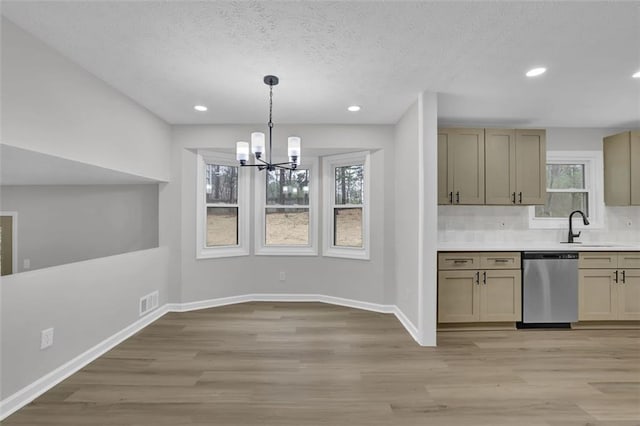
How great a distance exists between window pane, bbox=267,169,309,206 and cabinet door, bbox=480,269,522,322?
8.66 feet

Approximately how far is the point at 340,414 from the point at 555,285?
9.80 ft

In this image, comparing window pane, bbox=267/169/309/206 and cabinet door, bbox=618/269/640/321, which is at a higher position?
window pane, bbox=267/169/309/206

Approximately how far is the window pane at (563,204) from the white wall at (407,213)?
79.6 inches

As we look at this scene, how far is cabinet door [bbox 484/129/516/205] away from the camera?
3875 mm

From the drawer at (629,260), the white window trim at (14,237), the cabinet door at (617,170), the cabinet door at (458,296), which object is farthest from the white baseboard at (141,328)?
the cabinet door at (617,170)

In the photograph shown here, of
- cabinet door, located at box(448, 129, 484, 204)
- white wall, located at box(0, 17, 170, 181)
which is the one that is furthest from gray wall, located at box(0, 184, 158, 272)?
cabinet door, located at box(448, 129, 484, 204)

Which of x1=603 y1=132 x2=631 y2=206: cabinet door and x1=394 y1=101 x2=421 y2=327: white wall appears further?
x1=603 y1=132 x2=631 y2=206: cabinet door

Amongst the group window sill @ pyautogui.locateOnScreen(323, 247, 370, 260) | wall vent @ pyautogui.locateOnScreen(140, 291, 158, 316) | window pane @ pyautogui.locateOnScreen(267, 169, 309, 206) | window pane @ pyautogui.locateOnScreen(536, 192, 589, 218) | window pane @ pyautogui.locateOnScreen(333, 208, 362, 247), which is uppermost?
window pane @ pyautogui.locateOnScreen(267, 169, 309, 206)

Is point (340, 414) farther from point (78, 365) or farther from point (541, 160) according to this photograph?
point (541, 160)

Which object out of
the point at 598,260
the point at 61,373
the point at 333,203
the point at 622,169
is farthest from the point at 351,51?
the point at 622,169

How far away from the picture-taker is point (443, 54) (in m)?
2.39

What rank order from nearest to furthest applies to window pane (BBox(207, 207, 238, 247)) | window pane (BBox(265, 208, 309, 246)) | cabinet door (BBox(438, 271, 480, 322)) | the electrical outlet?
the electrical outlet
cabinet door (BBox(438, 271, 480, 322))
window pane (BBox(207, 207, 238, 247))
window pane (BBox(265, 208, 309, 246))

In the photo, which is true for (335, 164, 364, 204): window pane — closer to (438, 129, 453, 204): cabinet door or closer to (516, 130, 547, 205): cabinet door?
(438, 129, 453, 204): cabinet door

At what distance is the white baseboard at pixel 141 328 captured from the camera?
2133 millimetres
